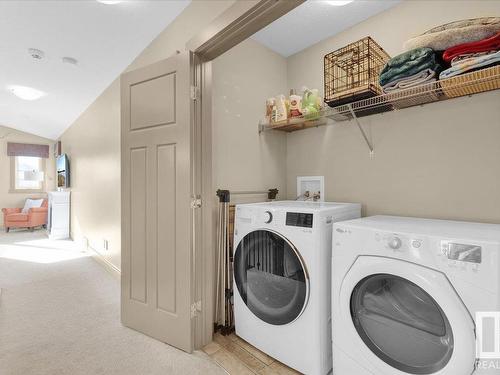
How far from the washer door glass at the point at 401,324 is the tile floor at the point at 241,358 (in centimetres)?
61

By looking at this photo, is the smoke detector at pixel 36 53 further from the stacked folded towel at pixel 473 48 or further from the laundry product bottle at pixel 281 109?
the stacked folded towel at pixel 473 48

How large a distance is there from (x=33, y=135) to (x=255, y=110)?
7.59 metres

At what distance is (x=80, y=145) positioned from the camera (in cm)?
470

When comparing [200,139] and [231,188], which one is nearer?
[200,139]

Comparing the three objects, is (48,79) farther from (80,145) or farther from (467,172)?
(467,172)

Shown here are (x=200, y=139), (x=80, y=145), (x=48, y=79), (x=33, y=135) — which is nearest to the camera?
(x=200, y=139)

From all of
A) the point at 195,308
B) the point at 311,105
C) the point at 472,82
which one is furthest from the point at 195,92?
the point at 472,82

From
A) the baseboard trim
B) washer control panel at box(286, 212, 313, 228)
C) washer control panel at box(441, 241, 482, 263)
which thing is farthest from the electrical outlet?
the baseboard trim

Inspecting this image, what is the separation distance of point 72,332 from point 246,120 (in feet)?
6.85

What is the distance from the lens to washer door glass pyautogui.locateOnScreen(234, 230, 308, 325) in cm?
148

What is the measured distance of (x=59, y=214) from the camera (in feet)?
17.3

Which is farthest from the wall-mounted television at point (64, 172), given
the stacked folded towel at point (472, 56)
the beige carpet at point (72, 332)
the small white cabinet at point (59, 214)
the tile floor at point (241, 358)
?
the stacked folded towel at point (472, 56)

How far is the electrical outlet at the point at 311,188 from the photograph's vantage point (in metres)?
2.25

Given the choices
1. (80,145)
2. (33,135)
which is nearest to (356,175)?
(80,145)
